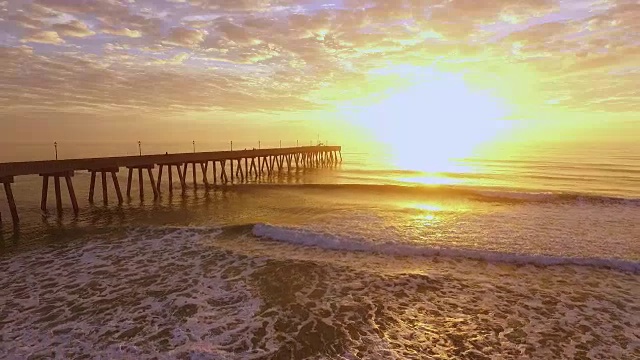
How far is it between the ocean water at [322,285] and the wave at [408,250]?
5cm

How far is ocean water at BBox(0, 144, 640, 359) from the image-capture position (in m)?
6.45

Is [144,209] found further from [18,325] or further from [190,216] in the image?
[18,325]

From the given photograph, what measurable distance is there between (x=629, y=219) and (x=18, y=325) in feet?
73.7

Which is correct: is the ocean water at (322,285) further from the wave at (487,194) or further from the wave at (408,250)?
the wave at (487,194)

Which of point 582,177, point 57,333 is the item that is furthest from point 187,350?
point 582,177

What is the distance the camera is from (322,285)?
916cm

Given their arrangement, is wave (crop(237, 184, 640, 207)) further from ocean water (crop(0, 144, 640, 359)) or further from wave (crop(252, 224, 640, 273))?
wave (crop(252, 224, 640, 273))

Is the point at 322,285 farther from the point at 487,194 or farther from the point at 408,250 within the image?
the point at 487,194

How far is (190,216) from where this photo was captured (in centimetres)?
1731

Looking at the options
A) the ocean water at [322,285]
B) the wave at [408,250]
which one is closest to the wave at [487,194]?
the ocean water at [322,285]

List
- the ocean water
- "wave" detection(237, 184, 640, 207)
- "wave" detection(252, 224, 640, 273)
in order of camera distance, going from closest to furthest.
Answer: the ocean water → "wave" detection(252, 224, 640, 273) → "wave" detection(237, 184, 640, 207)

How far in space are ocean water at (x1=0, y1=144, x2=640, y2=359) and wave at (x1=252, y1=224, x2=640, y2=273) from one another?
5cm

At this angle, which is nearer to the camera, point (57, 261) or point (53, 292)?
point (53, 292)

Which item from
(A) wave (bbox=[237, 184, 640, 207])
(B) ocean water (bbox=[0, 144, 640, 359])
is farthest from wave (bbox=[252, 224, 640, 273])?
(A) wave (bbox=[237, 184, 640, 207])
